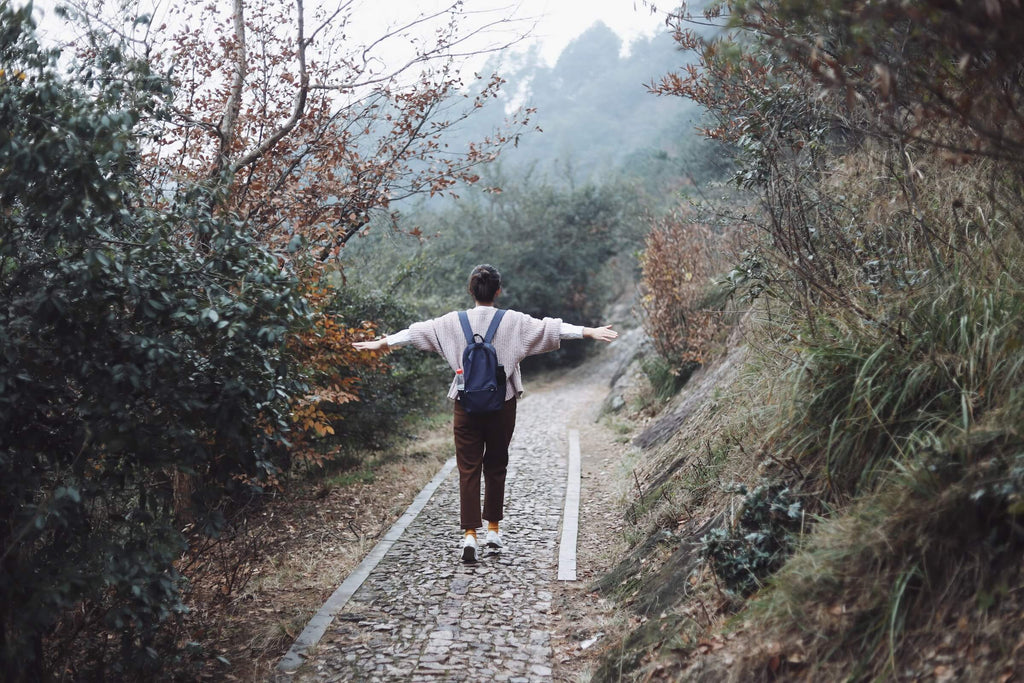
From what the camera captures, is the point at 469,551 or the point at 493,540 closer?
the point at 469,551

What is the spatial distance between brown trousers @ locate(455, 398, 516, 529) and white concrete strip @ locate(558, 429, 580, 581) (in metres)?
0.72

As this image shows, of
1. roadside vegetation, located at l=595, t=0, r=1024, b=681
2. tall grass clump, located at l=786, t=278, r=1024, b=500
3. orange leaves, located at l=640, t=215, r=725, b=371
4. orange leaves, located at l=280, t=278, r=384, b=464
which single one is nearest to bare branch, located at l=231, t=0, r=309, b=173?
orange leaves, located at l=280, t=278, r=384, b=464

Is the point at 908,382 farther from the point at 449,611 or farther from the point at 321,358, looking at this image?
the point at 321,358

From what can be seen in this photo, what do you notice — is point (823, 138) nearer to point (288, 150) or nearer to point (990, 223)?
point (990, 223)

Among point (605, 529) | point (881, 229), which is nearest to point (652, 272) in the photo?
point (605, 529)

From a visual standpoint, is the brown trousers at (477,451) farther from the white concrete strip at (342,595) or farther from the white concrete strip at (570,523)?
the white concrete strip at (342,595)

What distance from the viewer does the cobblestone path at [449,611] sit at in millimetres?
4285

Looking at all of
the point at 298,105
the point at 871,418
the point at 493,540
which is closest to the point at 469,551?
the point at 493,540

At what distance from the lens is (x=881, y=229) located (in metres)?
5.21

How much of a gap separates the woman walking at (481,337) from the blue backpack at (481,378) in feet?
0.15

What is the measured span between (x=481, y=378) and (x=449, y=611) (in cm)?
159

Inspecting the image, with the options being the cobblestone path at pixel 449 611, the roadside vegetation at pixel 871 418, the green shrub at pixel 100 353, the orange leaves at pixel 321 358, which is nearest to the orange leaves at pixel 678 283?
the cobblestone path at pixel 449 611

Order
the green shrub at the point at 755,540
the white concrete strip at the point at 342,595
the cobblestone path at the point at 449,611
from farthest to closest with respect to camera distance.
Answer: the white concrete strip at the point at 342,595 → the cobblestone path at the point at 449,611 → the green shrub at the point at 755,540

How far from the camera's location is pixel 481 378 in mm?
5633
